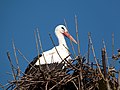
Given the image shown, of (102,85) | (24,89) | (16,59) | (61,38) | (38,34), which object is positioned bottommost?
(102,85)

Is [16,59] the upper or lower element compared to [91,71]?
upper

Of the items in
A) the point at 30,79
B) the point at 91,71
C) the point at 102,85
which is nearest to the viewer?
the point at 102,85

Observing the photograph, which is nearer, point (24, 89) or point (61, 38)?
point (24, 89)

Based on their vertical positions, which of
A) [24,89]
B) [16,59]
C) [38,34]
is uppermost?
[38,34]

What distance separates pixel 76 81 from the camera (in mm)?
2959

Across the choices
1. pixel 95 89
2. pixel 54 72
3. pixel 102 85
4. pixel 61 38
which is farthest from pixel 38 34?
pixel 61 38

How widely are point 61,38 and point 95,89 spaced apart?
4.37m

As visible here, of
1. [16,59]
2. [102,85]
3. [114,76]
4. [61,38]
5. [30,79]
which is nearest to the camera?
[102,85]

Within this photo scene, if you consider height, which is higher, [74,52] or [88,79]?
[74,52]

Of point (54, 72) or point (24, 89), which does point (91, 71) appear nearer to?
point (54, 72)

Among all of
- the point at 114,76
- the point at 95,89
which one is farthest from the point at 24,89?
the point at 114,76

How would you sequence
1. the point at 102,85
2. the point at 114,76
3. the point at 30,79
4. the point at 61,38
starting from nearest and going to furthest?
the point at 102,85 → the point at 114,76 → the point at 30,79 → the point at 61,38

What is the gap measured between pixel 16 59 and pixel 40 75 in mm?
445

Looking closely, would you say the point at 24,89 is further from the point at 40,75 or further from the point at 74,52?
the point at 74,52
